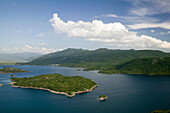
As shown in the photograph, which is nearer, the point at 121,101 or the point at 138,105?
the point at 138,105

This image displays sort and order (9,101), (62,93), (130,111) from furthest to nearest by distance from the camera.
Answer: (62,93)
(9,101)
(130,111)

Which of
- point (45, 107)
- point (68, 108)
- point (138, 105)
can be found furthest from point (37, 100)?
point (138, 105)

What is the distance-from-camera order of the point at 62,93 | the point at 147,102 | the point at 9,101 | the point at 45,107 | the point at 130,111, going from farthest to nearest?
1. the point at 62,93
2. the point at 9,101
3. the point at 147,102
4. the point at 45,107
5. the point at 130,111

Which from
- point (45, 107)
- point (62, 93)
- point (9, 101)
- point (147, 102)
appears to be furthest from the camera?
point (62, 93)

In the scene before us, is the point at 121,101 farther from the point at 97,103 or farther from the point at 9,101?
the point at 9,101

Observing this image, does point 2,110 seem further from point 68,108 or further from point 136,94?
point 136,94

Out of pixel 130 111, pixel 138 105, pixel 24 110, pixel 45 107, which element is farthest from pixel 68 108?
pixel 138 105

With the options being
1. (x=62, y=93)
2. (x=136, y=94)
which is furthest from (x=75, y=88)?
(x=136, y=94)

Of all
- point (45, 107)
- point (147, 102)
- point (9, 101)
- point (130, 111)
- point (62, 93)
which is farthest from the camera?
point (62, 93)

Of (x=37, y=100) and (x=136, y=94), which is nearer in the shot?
(x=37, y=100)
